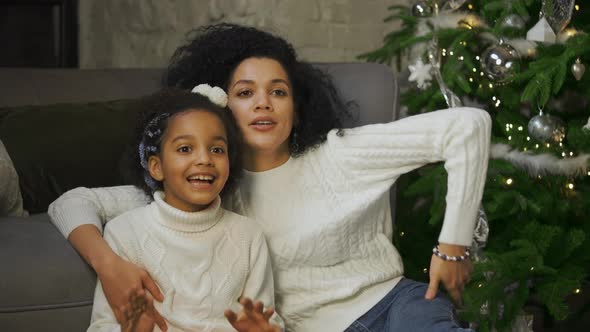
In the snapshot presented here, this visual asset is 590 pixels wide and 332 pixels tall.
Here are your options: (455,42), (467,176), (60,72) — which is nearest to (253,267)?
(467,176)

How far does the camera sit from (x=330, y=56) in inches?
143

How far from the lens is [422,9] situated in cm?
262

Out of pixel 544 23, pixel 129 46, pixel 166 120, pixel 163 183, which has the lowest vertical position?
pixel 129 46

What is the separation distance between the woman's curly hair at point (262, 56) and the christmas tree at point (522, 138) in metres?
0.38

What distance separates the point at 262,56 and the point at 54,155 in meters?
0.60

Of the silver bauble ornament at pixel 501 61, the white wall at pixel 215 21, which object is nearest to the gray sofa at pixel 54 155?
the silver bauble ornament at pixel 501 61

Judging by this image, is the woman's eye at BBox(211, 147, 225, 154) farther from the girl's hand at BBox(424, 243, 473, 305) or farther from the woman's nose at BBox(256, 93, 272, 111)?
the girl's hand at BBox(424, 243, 473, 305)

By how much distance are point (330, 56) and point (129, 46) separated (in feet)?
4.10

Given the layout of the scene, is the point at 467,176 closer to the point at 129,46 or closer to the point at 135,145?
the point at 135,145

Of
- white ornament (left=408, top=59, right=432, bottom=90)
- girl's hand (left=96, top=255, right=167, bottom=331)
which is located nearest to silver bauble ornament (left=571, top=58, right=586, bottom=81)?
white ornament (left=408, top=59, right=432, bottom=90)

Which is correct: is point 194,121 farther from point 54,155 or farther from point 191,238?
point 54,155

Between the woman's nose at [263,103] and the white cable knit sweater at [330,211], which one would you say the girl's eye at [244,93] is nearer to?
the woman's nose at [263,103]

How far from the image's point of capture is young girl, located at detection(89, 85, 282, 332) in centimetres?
167

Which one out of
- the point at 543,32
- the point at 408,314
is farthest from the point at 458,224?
the point at 543,32
